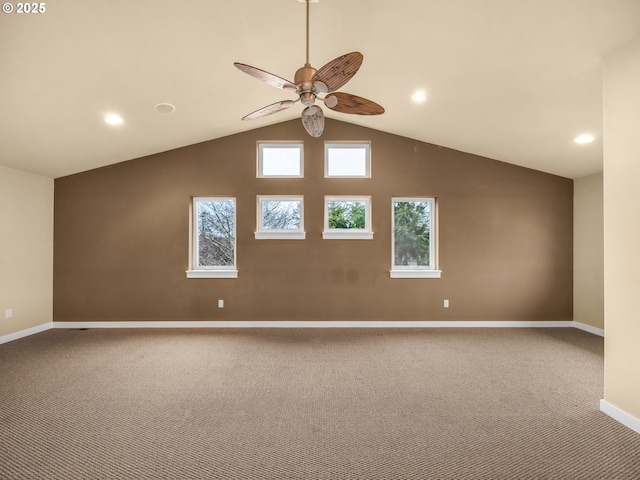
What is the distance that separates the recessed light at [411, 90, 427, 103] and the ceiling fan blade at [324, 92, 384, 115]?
1.45 meters

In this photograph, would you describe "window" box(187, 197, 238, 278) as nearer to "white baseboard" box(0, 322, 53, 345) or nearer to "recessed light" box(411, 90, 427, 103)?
"white baseboard" box(0, 322, 53, 345)

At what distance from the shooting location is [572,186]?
15.6ft

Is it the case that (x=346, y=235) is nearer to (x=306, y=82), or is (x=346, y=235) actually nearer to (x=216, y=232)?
(x=216, y=232)

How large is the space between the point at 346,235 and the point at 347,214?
1.12ft

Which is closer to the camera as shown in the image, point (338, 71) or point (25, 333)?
point (338, 71)

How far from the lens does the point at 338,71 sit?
1.84 meters

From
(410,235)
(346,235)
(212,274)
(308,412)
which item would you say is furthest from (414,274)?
(212,274)

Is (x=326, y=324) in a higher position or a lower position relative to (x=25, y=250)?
lower

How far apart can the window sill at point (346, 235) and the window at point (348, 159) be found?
0.91 metres

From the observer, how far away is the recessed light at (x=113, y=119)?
3.40 m

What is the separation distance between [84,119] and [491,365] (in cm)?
510

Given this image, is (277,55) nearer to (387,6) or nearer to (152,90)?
(387,6)

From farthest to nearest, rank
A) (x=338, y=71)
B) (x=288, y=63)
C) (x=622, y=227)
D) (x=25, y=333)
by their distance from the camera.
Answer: (x=25, y=333), (x=288, y=63), (x=622, y=227), (x=338, y=71)

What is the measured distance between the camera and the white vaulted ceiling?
217 cm
